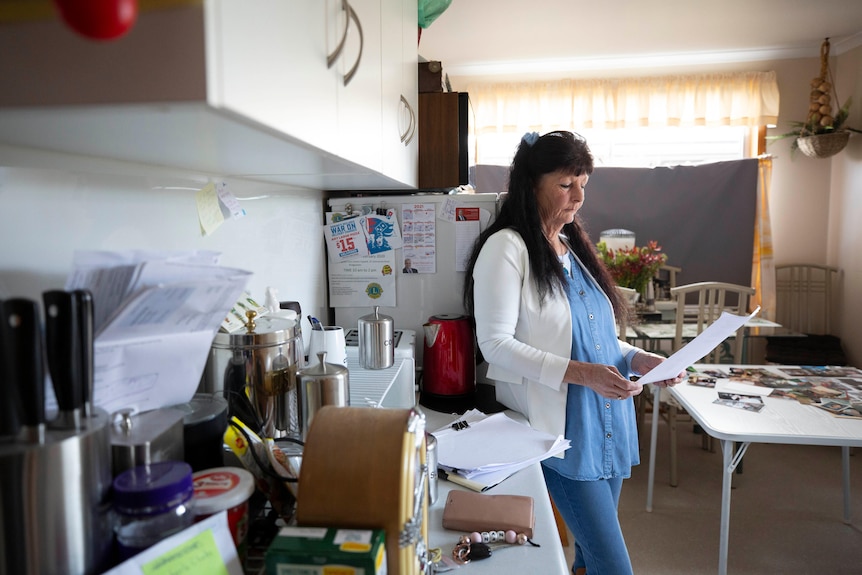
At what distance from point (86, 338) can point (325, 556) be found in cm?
30

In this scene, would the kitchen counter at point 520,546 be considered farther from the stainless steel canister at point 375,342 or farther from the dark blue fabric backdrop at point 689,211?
the dark blue fabric backdrop at point 689,211

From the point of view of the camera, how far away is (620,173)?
4.32m

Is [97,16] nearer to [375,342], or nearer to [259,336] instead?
[259,336]

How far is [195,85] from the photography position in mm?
448

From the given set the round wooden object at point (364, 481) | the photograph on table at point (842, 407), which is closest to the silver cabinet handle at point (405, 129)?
the round wooden object at point (364, 481)

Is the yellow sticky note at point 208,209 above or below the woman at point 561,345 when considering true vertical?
above

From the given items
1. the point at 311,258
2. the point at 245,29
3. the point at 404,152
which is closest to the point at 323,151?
the point at 245,29

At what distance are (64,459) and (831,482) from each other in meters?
3.69

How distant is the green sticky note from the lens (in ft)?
1.71

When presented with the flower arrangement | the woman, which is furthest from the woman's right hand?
the flower arrangement

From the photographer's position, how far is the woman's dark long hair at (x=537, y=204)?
5.22 feet

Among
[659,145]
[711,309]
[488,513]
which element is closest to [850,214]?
[659,145]

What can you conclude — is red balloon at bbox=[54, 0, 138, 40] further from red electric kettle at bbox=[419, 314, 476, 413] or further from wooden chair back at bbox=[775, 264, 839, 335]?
wooden chair back at bbox=[775, 264, 839, 335]

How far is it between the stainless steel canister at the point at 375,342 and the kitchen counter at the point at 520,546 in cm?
38
